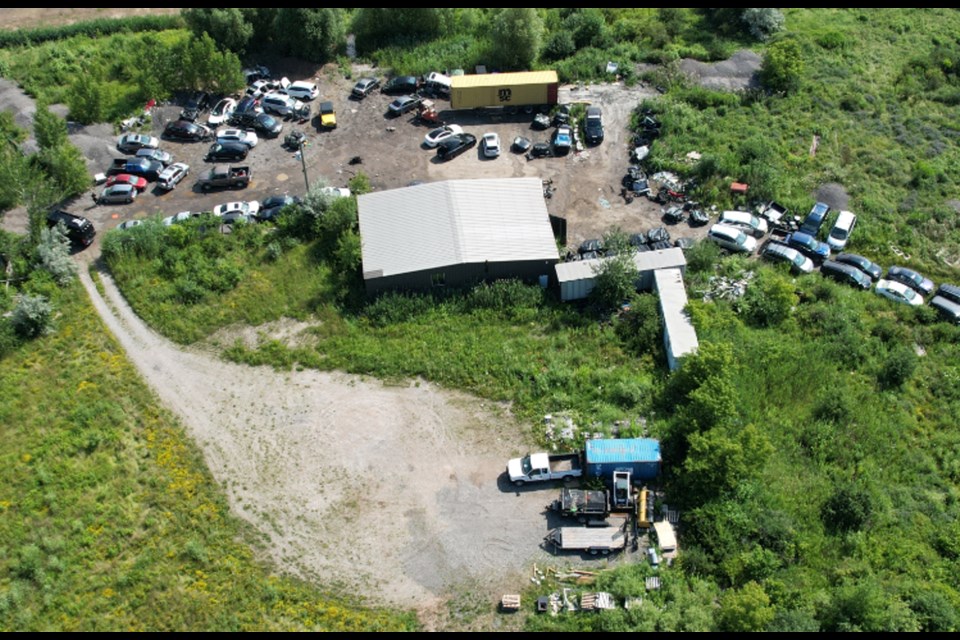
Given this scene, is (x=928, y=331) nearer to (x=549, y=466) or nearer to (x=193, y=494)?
(x=549, y=466)

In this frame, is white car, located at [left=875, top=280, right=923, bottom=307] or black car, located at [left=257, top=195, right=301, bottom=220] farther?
black car, located at [left=257, top=195, right=301, bottom=220]

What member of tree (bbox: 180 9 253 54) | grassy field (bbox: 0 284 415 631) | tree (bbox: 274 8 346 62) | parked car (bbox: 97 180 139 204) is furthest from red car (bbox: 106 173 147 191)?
tree (bbox: 274 8 346 62)

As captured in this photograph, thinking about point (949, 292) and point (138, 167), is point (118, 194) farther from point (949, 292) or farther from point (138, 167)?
point (949, 292)

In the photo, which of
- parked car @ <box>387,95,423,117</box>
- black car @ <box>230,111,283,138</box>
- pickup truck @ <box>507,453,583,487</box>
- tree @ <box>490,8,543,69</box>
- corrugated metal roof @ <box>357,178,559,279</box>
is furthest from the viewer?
tree @ <box>490,8,543,69</box>

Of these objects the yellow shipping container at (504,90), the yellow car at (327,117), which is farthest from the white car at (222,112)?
the yellow shipping container at (504,90)

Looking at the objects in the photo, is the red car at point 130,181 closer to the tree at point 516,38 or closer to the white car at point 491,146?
the white car at point 491,146

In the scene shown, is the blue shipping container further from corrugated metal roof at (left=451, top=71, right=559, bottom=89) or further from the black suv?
the black suv
